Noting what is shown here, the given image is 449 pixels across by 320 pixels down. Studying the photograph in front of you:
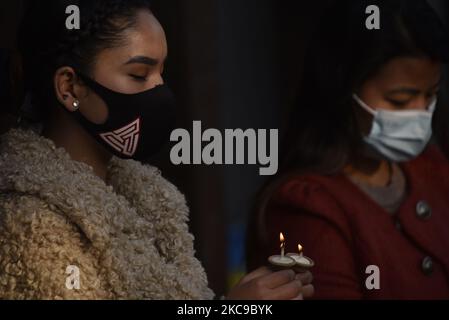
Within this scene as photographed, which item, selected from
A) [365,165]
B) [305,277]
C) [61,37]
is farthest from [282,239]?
[61,37]

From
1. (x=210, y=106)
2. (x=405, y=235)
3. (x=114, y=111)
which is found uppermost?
(x=210, y=106)

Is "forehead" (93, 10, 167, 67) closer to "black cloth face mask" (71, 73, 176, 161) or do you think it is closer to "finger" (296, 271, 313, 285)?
"black cloth face mask" (71, 73, 176, 161)

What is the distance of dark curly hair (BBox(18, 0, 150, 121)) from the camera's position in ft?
10.4

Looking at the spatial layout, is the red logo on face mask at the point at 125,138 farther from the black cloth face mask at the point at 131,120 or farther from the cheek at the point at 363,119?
the cheek at the point at 363,119

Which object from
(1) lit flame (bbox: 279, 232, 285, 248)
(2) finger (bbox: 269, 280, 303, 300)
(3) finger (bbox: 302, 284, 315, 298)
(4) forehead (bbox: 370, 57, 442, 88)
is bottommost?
(2) finger (bbox: 269, 280, 303, 300)

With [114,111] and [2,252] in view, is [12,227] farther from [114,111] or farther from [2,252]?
[114,111]

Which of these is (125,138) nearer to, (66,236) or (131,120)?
(131,120)

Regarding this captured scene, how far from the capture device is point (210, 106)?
12.2 ft

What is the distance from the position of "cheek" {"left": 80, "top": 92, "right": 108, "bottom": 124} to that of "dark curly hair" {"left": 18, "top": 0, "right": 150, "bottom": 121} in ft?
0.29

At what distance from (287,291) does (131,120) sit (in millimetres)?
732

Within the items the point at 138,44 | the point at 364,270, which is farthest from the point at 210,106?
the point at 364,270

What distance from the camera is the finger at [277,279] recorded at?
317 cm

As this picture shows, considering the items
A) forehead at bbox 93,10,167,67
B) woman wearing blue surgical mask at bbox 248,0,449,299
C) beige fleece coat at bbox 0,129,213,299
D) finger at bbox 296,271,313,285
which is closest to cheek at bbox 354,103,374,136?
woman wearing blue surgical mask at bbox 248,0,449,299
